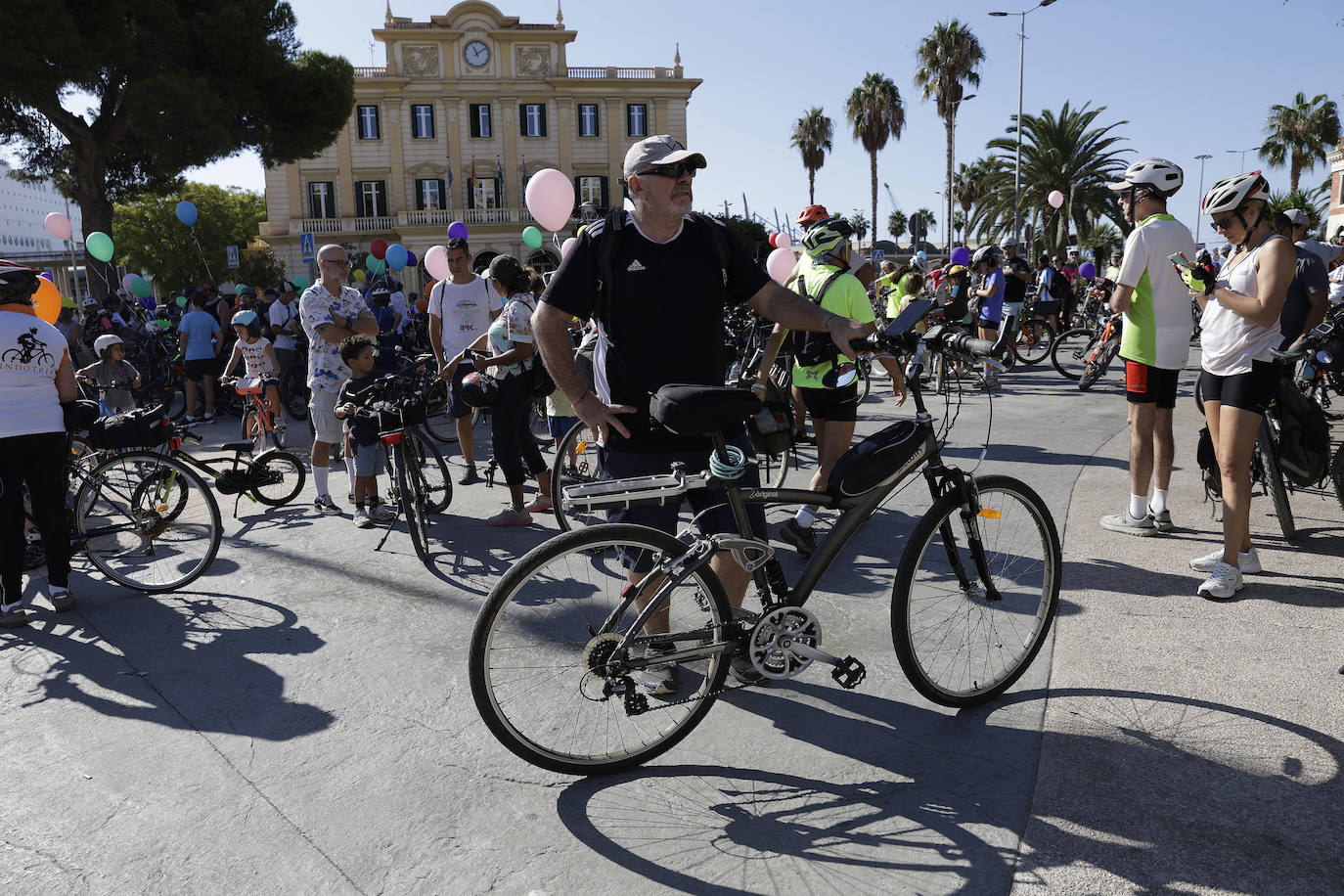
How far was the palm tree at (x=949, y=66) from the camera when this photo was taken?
43.7m

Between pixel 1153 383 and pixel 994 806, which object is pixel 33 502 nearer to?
pixel 994 806

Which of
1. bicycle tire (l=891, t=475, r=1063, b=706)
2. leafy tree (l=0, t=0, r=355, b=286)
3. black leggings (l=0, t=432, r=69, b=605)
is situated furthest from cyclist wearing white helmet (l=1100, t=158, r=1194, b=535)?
leafy tree (l=0, t=0, r=355, b=286)

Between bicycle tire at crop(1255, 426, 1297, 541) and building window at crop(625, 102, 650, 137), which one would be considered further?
building window at crop(625, 102, 650, 137)

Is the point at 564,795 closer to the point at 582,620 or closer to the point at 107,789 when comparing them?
the point at 582,620

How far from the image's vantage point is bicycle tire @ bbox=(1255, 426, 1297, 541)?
15.8ft

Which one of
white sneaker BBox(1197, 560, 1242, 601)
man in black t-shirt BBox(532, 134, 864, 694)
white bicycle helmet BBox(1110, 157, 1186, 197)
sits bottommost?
white sneaker BBox(1197, 560, 1242, 601)

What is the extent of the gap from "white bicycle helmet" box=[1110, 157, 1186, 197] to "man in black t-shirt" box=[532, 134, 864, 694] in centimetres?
289

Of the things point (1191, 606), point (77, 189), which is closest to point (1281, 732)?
point (1191, 606)

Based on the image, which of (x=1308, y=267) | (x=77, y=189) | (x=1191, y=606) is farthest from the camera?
(x=77, y=189)

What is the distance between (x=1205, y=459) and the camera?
5.13 m

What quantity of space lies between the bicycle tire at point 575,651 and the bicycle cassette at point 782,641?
114mm

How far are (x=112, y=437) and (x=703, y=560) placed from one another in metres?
3.81

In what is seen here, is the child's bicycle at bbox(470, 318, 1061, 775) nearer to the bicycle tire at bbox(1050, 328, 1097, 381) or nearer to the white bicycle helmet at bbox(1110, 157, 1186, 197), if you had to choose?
the white bicycle helmet at bbox(1110, 157, 1186, 197)

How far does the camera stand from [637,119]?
164ft
